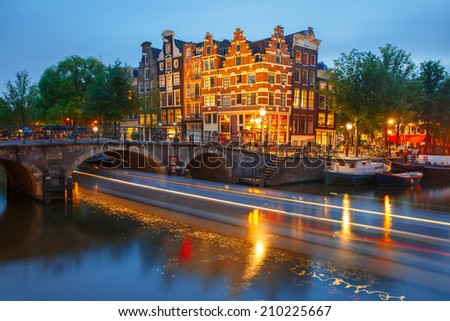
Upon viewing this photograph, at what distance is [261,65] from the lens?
45656 millimetres

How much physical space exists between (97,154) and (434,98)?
4386 centimetres

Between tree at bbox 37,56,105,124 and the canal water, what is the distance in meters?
31.7

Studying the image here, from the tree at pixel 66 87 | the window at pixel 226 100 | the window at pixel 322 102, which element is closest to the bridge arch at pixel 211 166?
the window at pixel 226 100

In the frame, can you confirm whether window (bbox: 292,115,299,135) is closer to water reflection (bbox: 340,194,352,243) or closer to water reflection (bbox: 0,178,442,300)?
water reflection (bbox: 340,194,352,243)

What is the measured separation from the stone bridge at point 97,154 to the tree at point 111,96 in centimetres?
483

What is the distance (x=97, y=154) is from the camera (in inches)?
1100

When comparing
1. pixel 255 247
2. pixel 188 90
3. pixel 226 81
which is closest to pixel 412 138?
pixel 226 81

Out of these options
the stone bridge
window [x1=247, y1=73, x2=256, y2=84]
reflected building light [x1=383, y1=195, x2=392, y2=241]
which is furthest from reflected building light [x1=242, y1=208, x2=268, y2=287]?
window [x1=247, y1=73, x2=256, y2=84]

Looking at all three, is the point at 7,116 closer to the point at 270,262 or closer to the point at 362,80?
the point at 362,80

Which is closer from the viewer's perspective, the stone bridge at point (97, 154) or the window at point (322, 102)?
the stone bridge at point (97, 154)

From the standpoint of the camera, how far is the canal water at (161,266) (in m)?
10.1

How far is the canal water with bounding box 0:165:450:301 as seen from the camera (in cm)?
1009

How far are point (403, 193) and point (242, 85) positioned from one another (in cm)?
2472

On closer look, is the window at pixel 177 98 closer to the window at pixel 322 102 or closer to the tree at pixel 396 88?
the window at pixel 322 102
